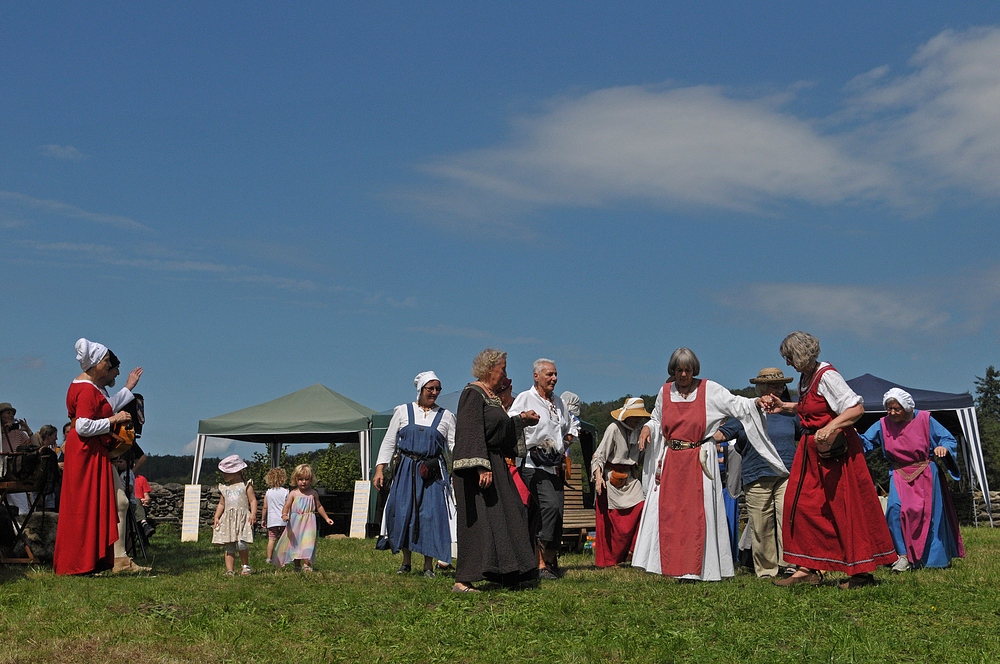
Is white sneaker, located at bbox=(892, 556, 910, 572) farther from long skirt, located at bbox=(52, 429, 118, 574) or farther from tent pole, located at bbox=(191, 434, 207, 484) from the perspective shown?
tent pole, located at bbox=(191, 434, 207, 484)

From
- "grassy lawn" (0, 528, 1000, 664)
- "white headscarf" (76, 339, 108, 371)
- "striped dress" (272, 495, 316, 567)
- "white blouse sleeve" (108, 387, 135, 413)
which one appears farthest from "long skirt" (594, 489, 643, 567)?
"white headscarf" (76, 339, 108, 371)

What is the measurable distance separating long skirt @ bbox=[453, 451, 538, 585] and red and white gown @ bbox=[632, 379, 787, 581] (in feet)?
4.28

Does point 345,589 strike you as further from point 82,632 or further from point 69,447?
point 69,447

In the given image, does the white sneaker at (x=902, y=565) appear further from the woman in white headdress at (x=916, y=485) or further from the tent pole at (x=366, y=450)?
the tent pole at (x=366, y=450)

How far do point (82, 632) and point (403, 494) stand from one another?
3781 millimetres

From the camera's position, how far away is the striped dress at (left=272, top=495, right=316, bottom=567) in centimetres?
971

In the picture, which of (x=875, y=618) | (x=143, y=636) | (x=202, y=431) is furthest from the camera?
(x=202, y=431)

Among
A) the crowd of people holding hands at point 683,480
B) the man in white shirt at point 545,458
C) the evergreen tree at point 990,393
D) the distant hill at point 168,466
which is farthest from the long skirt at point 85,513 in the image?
the evergreen tree at point 990,393

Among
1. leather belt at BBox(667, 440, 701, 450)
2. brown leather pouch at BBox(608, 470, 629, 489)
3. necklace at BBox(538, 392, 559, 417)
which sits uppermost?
necklace at BBox(538, 392, 559, 417)

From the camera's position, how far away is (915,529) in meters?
9.89

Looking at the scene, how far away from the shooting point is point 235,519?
919 centimetres

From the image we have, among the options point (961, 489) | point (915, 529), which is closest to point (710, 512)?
point (915, 529)

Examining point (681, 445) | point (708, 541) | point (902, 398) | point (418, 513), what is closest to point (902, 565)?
point (902, 398)

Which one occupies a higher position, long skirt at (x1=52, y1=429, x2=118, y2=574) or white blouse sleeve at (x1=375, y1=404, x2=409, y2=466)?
→ white blouse sleeve at (x1=375, y1=404, x2=409, y2=466)
